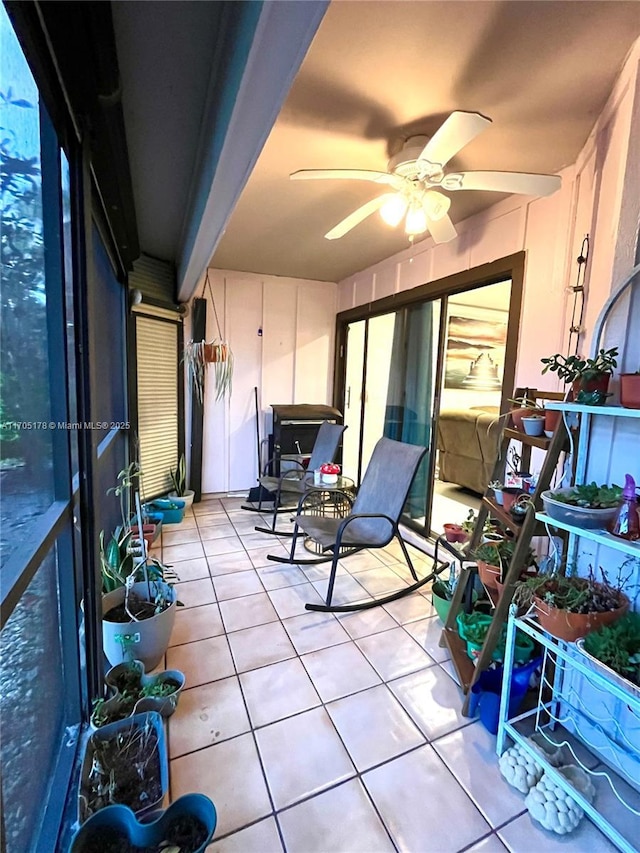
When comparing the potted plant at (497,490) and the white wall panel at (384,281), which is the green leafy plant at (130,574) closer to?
the potted plant at (497,490)

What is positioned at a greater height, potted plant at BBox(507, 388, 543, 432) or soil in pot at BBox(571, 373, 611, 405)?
soil in pot at BBox(571, 373, 611, 405)

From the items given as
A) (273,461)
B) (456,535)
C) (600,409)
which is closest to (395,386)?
(273,461)

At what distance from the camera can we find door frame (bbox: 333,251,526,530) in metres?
2.45

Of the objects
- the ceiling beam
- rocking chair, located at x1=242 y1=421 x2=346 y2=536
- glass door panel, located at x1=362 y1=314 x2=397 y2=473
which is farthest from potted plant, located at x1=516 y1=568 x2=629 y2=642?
glass door panel, located at x1=362 y1=314 x2=397 y2=473

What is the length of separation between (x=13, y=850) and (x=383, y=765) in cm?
111

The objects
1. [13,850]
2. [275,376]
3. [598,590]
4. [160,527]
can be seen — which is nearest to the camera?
[13,850]

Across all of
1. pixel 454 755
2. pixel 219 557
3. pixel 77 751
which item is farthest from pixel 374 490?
pixel 77 751

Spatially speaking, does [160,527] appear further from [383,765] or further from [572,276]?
[572,276]

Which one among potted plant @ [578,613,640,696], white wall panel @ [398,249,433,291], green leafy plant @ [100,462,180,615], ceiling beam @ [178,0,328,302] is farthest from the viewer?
white wall panel @ [398,249,433,291]

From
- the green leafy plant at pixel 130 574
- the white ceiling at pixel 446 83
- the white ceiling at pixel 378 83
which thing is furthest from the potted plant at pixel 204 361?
the green leafy plant at pixel 130 574

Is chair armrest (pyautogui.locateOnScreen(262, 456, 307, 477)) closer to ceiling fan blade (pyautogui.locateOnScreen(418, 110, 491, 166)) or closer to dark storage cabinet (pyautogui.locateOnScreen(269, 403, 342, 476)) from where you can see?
dark storage cabinet (pyautogui.locateOnScreen(269, 403, 342, 476))

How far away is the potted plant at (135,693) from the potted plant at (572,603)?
1.47m

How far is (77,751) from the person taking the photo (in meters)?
1.35

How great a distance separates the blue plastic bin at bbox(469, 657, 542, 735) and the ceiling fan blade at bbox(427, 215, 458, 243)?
7.32ft
